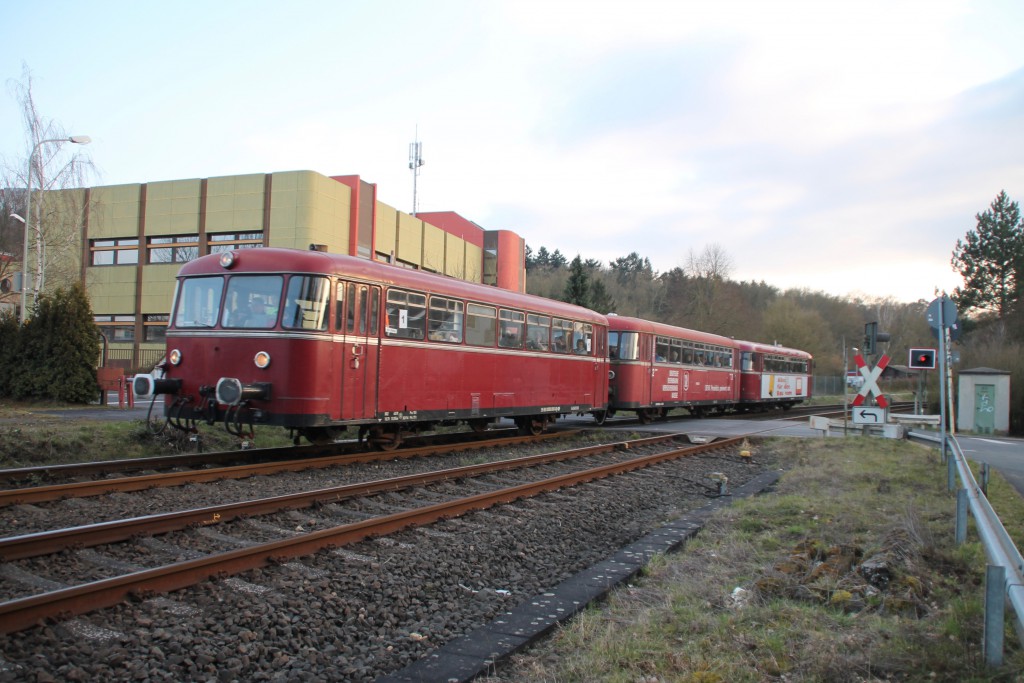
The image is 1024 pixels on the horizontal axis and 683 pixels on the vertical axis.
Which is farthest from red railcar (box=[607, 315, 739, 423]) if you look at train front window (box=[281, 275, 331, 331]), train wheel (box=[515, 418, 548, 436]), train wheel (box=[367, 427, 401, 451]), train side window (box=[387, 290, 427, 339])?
train front window (box=[281, 275, 331, 331])

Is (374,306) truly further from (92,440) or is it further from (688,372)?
(688,372)

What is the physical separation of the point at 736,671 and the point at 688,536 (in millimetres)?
3558

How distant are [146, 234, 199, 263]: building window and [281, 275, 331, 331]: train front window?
99.5ft

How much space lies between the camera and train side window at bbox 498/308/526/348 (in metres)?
14.3

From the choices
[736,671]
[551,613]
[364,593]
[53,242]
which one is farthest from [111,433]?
[53,242]

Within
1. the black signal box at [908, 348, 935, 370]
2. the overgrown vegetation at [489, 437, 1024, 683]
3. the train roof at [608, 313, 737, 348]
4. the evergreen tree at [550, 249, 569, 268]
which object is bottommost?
the overgrown vegetation at [489, 437, 1024, 683]

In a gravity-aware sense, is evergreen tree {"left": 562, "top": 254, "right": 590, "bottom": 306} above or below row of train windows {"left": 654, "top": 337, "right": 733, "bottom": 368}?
above

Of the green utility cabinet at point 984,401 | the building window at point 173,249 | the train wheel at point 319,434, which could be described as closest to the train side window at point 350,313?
the train wheel at point 319,434

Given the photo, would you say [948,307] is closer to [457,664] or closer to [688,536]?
[688,536]

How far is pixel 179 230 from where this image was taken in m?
37.8

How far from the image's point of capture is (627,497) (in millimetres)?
9656

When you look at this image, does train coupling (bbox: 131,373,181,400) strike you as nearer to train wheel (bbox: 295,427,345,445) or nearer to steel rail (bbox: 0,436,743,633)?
train wheel (bbox: 295,427,345,445)

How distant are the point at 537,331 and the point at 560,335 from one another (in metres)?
1.13

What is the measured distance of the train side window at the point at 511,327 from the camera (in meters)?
14.3
